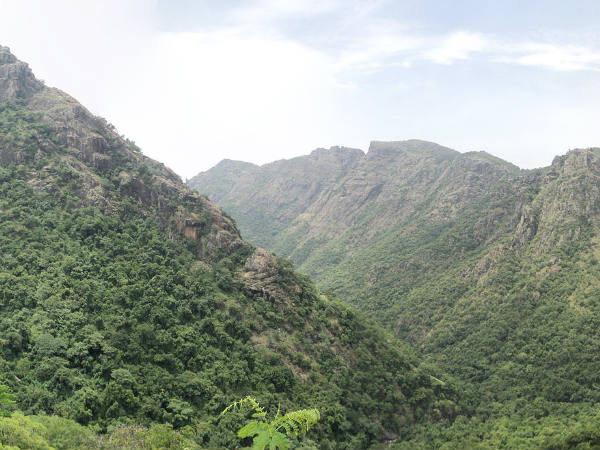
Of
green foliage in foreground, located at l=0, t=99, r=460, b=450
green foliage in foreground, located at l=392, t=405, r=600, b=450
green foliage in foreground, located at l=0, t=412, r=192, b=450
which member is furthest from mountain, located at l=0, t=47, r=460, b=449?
green foliage in foreground, located at l=0, t=412, r=192, b=450

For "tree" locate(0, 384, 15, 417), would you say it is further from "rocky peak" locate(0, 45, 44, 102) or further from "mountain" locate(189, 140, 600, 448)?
"rocky peak" locate(0, 45, 44, 102)

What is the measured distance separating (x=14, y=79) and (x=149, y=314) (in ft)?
226

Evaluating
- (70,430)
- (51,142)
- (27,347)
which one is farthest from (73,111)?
(70,430)

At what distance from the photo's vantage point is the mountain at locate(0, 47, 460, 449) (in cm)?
3875

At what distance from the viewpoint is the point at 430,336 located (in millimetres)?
94312

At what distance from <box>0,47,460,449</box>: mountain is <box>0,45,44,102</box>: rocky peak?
378 mm

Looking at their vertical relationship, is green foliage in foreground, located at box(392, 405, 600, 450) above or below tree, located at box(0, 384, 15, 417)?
below

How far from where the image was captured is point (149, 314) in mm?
50750

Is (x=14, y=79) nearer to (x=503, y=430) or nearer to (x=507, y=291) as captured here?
(x=503, y=430)

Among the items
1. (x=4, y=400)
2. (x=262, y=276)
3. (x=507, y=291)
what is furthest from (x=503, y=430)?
(x=4, y=400)

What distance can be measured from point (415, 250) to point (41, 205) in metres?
111

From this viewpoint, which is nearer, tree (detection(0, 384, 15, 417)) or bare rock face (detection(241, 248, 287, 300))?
tree (detection(0, 384, 15, 417))

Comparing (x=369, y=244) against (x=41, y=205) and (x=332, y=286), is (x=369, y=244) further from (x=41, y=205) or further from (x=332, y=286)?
(x=41, y=205)

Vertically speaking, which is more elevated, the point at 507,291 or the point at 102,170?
the point at 102,170
